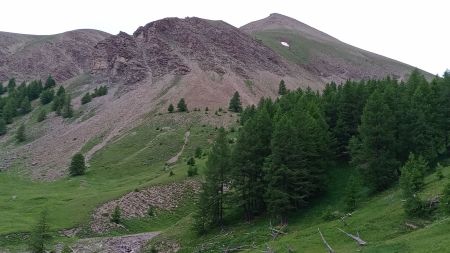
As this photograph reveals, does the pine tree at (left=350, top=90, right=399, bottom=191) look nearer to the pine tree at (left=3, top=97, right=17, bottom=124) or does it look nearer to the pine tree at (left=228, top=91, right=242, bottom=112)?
the pine tree at (left=228, top=91, right=242, bottom=112)

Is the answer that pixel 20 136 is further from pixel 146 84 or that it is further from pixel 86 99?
pixel 146 84

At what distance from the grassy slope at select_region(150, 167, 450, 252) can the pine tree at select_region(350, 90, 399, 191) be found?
2846 millimetres

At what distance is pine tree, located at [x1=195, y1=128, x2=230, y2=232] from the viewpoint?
53875mm

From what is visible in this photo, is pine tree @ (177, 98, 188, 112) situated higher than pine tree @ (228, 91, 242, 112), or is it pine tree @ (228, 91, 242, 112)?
pine tree @ (228, 91, 242, 112)

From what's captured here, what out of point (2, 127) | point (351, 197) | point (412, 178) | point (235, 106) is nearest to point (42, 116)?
point (2, 127)

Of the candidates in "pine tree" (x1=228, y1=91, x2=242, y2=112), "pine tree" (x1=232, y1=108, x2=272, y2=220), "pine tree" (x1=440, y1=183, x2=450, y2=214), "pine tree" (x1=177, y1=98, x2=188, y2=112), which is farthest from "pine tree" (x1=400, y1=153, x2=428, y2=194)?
"pine tree" (x1=228, y1=91, x2=242, y2=112)

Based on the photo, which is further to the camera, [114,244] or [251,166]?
[114,244]

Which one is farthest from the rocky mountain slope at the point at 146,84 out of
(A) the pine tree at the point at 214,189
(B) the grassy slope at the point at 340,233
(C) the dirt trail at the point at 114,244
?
(B) the grassy slope at the point at 340,233

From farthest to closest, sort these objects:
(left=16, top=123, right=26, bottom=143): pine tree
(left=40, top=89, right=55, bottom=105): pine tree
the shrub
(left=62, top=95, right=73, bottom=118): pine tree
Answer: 1. (left=40, top=89, right=55, bottom=105): pine tree
2. (left=62, top=95, right=73, bottom=118): pine tree
3. (left=16, top=123, right=26, bottom=143): pine tree
4. the shrub

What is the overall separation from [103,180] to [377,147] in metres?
58.0

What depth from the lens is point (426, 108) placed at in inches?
2232

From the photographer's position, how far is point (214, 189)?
54.9 m

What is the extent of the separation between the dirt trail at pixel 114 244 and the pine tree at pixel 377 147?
27757 millimetres

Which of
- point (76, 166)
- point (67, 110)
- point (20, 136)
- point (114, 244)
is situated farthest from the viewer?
point (67, 110)
